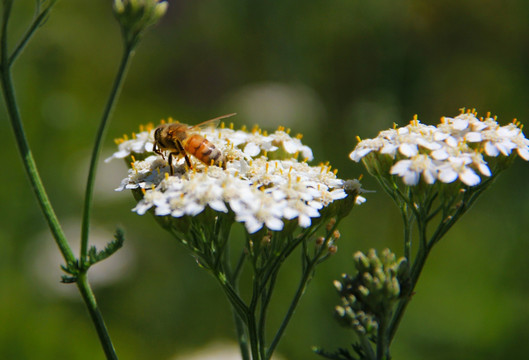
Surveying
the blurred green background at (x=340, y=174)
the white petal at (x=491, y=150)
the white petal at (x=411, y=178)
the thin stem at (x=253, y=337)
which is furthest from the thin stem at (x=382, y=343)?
the blurred green background at (x=340, y=174)

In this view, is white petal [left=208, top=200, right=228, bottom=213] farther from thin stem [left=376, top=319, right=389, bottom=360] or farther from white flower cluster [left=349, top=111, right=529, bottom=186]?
thin stem [left=376, top=319, right=389, bottom=360]

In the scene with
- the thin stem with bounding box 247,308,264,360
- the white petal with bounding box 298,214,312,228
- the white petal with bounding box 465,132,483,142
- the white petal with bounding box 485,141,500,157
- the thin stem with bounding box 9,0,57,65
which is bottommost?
the thin stem with bounding box 247,308,264,360

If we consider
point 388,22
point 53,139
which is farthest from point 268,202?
point 53,139

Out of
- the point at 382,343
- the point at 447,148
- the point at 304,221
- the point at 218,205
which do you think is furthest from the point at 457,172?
the point at 218,205

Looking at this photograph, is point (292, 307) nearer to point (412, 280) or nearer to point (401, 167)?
point (412, 280)

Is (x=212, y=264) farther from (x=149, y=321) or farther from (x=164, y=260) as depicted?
(x=164, y=260)

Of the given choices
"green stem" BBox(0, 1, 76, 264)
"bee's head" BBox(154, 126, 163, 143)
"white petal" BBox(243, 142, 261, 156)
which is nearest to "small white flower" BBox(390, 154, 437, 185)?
"white petal" BBox(243, 142, 261, 156)
